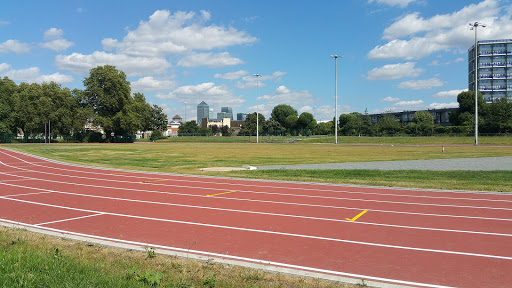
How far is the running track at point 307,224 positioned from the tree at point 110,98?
66.4 m

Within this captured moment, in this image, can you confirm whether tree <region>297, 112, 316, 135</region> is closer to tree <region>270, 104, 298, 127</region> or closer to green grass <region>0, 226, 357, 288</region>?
tree <region>270, 104, 298, 127</region>

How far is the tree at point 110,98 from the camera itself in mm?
76312

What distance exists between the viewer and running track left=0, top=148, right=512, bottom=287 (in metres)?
5.22

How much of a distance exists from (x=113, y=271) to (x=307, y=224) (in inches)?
168

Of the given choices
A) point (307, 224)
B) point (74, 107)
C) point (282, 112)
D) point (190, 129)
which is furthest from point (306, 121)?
point (307, 224)

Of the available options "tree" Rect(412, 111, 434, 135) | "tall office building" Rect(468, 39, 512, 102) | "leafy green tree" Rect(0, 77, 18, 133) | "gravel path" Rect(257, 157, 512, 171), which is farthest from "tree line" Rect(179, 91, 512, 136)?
"gravel path" Rect(257, 157, 512, 171)

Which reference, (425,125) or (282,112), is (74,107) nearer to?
(425,125)

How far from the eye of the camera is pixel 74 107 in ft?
250

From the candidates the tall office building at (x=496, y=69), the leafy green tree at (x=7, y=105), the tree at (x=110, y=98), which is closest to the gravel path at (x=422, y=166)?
the tree at (x=110, y=98)

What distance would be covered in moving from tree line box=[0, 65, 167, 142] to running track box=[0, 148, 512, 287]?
6729cm

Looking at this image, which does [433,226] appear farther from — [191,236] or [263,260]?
[191,236]

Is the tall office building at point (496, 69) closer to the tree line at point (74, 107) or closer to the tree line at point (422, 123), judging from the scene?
the tree line at point (422, 123)

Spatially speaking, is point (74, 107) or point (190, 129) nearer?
point (74, 107)

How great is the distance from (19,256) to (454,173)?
1694 cm
